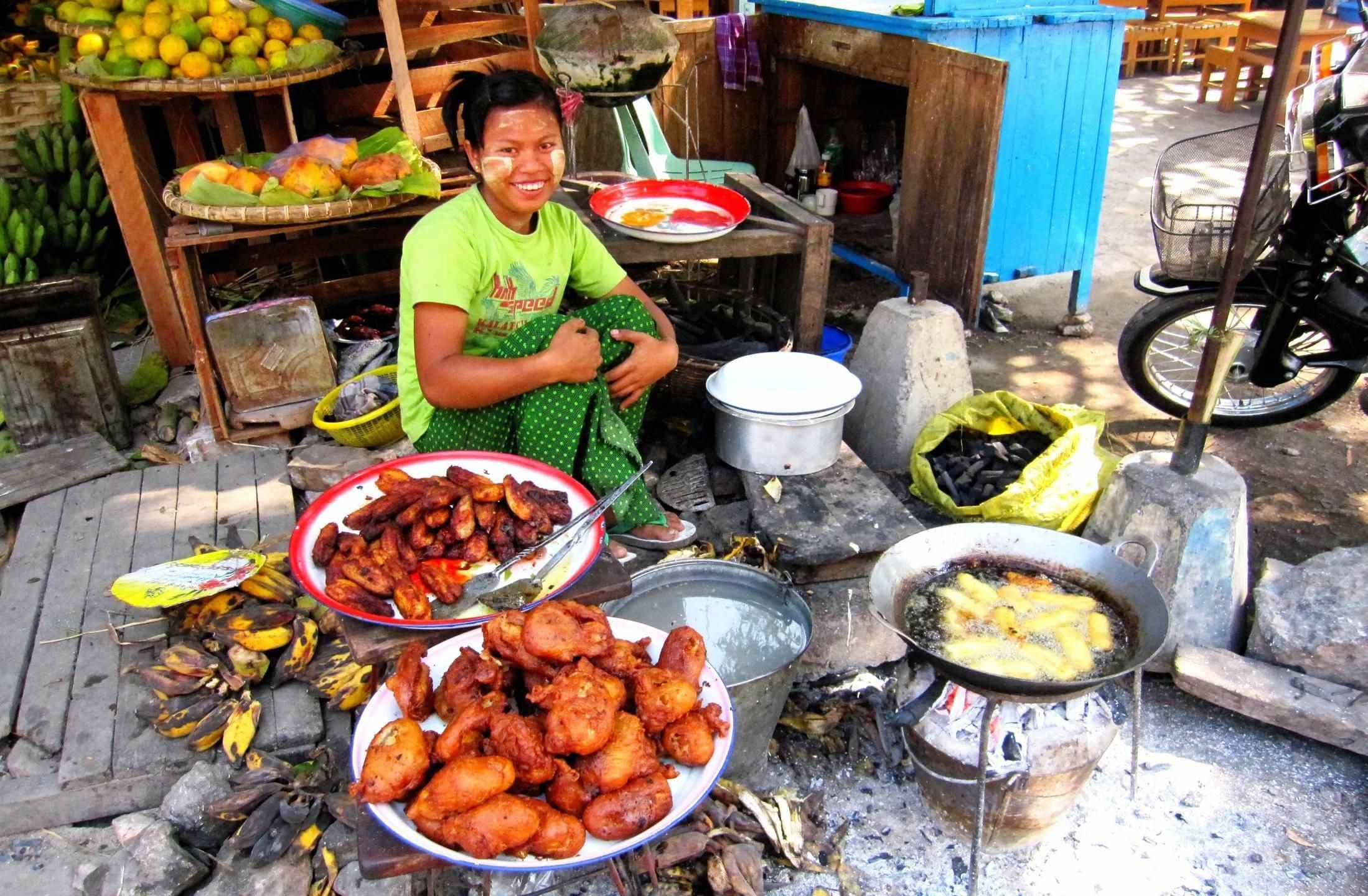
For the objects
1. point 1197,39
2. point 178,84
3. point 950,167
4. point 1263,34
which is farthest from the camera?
point 1197,39

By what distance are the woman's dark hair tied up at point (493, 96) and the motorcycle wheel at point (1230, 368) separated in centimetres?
285

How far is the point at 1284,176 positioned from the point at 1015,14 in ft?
6.03

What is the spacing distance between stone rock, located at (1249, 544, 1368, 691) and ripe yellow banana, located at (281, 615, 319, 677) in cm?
285

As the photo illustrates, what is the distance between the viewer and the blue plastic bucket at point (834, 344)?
4148 millimetres

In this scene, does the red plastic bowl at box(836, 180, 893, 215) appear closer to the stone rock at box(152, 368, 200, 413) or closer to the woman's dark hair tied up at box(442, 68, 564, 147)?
the woman's dark hair tied up at box(442, 68, 564, 147)

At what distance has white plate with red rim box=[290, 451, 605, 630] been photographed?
6.66 ft

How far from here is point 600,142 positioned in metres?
6.02

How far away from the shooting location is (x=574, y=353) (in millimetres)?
2691

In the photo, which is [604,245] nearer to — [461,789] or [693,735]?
[693,735]

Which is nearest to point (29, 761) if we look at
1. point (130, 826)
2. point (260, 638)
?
point (130, 826)

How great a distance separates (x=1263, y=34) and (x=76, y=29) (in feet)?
32.8

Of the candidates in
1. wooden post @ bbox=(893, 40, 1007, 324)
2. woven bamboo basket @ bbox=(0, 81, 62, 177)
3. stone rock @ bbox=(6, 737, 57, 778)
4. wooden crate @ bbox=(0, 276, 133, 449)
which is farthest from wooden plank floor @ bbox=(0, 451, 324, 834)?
wooden post @ bbox=(893, 40, 1007, 324)

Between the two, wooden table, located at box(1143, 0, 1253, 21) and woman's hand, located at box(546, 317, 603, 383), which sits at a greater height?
wooden table, located at box(1143, 0, 1253, 21)

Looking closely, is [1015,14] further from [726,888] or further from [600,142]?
[726,888]
